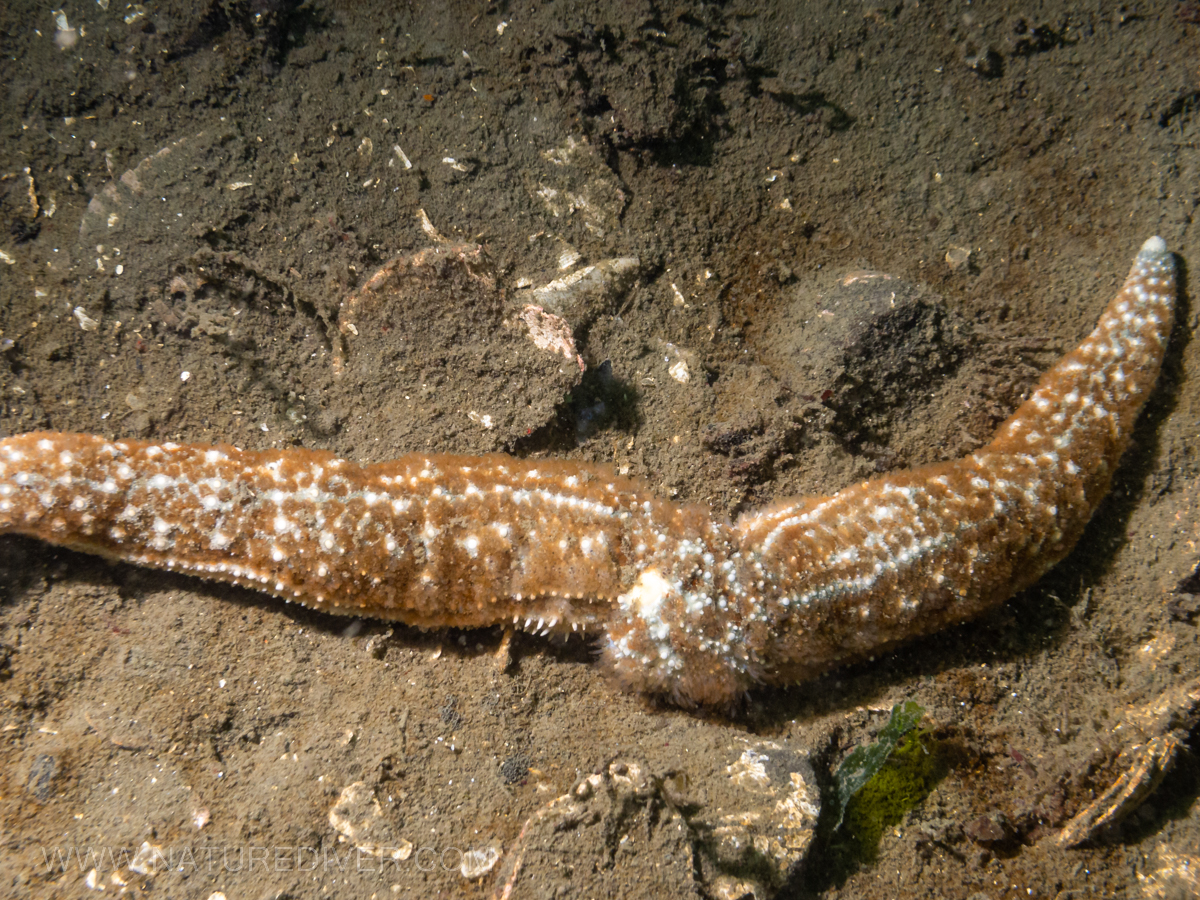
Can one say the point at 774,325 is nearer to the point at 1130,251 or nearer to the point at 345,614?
the point at 1130,251

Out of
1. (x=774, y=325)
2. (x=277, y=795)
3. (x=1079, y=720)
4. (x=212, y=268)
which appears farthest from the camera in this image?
(x=774, y=325)

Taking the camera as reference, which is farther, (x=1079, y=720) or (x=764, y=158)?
(x=764, y=158)

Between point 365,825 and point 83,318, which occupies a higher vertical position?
point 83,318

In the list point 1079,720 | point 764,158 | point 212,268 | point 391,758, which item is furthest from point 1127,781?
point 212,268

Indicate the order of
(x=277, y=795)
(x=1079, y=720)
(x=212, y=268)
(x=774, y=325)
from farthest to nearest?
(x=774, y=325)
(x=212, y=268)
(x=1079, y=720)
(x=277, y=795)

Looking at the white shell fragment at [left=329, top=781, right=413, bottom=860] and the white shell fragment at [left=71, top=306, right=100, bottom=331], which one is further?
the white shell fragment at [left=71, top=306, right=100, bottom=331]

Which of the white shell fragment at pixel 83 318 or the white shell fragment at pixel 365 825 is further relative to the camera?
the white shell fragment at pixel 83 318

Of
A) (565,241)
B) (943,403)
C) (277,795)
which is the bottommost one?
(277,795)

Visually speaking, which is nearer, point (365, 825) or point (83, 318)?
point (365, 825)

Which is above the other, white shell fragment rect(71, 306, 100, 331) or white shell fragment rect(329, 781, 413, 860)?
white shell fragment rect(71, 306, 100, 331)

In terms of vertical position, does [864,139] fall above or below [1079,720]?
above

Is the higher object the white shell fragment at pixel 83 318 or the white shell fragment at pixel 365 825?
the white shell fragment at pixel 83 318
